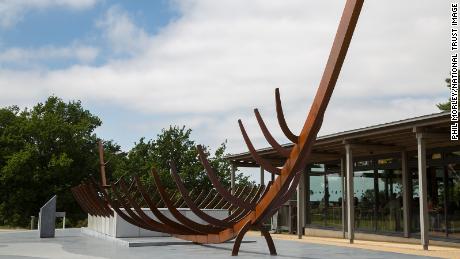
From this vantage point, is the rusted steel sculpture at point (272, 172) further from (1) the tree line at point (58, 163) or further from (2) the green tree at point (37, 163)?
(2) the green tree at point (37, 163)

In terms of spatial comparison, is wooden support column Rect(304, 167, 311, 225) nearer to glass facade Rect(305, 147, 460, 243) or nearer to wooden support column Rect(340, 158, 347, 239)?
glass facade Rect(305, 147, 460, 243)

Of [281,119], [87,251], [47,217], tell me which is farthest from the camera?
[47,217]

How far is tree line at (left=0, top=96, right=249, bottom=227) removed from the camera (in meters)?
30.4

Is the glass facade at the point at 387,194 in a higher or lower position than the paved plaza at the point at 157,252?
higher

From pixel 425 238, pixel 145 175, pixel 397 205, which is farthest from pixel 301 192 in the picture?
pixel 145 175

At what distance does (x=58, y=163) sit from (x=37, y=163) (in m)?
1.48

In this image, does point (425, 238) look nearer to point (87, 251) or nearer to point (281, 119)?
point (281, 119)

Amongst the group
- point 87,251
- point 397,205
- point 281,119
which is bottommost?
point 87,251

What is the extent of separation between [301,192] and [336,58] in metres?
10.9

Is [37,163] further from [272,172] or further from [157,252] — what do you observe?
[272,172]

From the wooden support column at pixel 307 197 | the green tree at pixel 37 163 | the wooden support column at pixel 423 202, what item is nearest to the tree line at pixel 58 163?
the green tree at pixel 37 163

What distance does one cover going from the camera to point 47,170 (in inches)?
1257

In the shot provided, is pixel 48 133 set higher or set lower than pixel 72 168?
higher

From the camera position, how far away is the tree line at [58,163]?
99.6 feet
